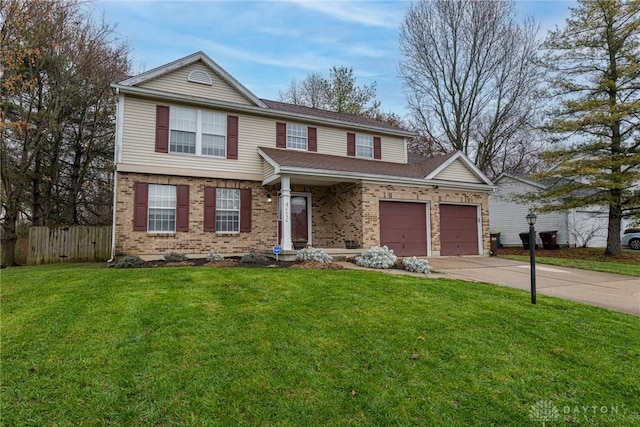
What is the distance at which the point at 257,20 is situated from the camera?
36.8 feet

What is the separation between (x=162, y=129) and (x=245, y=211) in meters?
3.80

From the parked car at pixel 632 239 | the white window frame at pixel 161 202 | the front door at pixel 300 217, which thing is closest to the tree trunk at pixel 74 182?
the white window frame at pixel 161 202

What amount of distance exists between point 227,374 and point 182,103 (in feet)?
34.3

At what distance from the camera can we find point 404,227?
13273 mm

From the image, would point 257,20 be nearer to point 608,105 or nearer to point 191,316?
point 191,316

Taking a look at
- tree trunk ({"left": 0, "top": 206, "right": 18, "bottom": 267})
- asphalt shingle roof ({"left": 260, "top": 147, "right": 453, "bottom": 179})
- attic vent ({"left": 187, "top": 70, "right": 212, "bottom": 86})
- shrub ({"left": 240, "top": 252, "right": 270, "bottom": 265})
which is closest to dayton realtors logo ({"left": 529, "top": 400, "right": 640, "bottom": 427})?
shrub ({"left": 240, "top": 252, "right": 270, "bottom": 265})

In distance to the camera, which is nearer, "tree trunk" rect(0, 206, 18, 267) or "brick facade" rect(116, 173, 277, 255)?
"brick facade" rect(116, 173, 277, 255)

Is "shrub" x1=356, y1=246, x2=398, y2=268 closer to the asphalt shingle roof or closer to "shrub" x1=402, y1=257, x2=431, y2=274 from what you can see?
"shrub" x1=402, y1=257, x2=431, y2=274

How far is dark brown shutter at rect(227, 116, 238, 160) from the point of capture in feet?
40.2

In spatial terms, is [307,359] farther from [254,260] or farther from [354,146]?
Answer: [354,146]

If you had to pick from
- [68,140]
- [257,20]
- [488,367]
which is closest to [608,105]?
[257,20]

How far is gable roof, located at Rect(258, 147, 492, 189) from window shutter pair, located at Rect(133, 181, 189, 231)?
3048mm

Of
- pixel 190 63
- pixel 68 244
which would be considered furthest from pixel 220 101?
pixel 68 244

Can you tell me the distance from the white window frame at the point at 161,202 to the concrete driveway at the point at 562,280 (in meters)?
8.29
